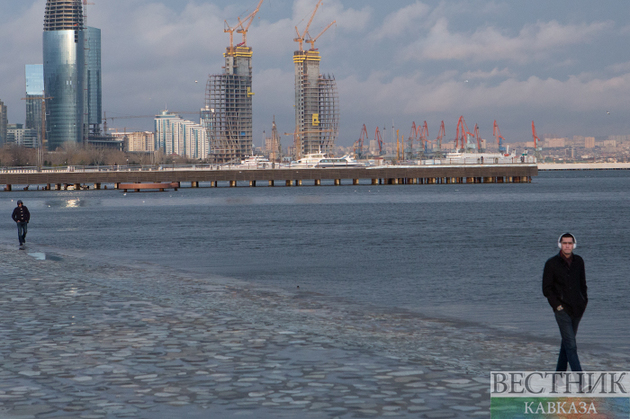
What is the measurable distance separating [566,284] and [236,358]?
15.3ft

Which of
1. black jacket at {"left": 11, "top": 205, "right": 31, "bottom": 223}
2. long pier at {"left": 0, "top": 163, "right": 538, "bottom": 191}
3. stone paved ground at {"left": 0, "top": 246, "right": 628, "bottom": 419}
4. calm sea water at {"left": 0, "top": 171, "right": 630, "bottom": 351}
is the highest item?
long pier at {"left": 0, "top": 163, "right": 538, "bottom": 191}

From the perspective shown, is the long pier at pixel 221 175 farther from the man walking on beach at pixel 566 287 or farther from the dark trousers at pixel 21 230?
the man walking on beach at pixel 566 287

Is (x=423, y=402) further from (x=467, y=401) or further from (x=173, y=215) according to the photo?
(x=173, y=215)

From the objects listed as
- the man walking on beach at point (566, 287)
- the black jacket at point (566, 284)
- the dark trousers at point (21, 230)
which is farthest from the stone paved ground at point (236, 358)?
the dark trousers at point (21, 230)

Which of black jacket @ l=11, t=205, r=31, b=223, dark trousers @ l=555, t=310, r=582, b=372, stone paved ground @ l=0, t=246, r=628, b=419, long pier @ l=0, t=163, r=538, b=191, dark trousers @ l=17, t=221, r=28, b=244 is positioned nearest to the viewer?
stone paved ground @ l=0, t=246, r=628, b=419

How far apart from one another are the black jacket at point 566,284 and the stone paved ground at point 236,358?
138 cm

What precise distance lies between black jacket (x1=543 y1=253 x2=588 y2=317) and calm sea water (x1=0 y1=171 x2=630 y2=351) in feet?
16.5

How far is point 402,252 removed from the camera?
3306 cm

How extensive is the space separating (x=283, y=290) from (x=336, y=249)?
13906 millimetres

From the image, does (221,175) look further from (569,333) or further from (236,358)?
(569,333)

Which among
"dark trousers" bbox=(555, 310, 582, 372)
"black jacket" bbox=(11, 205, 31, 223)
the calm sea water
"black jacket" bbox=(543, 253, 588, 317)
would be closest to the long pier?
the calm sea water

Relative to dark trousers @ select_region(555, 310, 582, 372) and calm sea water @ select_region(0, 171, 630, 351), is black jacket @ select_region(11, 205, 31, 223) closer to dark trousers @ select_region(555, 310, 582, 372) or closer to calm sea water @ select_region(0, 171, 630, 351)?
calm sea water @ select_region(0, 171, 630, 351)

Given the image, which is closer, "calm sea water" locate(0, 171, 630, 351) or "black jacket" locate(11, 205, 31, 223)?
"calm sea water" locate(0, 171, 630, 351)

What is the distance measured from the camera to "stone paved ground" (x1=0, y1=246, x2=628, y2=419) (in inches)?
339
